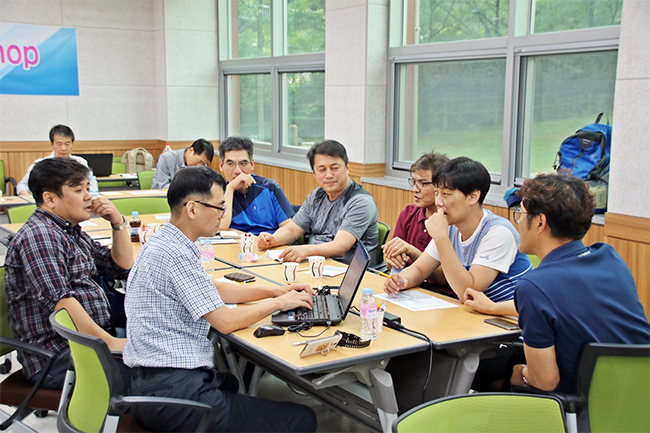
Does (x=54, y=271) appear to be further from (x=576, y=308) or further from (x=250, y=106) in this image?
(x=250, y=106)

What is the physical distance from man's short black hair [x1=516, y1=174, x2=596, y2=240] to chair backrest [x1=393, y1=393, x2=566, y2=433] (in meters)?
0.75

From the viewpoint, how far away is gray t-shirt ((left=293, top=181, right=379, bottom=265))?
3734 mm

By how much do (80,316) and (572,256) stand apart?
1.94 meters

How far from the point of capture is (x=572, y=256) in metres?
2.12

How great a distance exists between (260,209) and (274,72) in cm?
411

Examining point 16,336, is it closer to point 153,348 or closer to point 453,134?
point 153,348

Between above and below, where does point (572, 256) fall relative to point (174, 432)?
above

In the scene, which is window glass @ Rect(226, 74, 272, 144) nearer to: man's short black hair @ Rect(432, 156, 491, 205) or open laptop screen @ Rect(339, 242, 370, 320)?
man's short black hair @ Rect(432, 156, 491, 205)

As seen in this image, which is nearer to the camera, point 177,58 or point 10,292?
point 10,292

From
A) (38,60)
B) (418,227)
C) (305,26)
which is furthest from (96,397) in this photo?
(38,60)

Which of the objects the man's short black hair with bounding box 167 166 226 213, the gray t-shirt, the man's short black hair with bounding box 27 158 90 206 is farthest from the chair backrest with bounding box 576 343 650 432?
the man's short black hair with bounding box 27 158 90 206

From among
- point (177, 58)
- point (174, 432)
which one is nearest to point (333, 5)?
point (177, 58)

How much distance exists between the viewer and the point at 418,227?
11.5 feet

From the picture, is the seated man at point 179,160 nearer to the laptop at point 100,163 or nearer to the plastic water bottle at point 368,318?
the laptop at point 100,163
